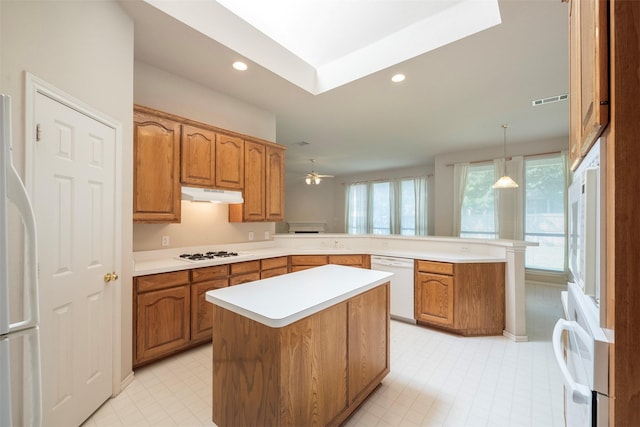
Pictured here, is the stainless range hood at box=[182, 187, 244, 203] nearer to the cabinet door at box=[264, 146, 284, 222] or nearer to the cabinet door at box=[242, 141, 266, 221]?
the cabinet door at box=[242, 141, 266, 221]

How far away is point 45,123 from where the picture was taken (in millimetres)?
1450

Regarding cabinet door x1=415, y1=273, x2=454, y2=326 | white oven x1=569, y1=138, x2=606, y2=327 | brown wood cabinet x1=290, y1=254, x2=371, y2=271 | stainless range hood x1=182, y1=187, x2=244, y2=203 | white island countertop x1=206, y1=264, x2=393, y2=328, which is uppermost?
stainless range hood x1=182, y1=187, x2=244, y2=203

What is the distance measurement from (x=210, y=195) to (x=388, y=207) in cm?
664

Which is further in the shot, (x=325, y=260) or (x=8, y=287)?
(x=325, y=260)

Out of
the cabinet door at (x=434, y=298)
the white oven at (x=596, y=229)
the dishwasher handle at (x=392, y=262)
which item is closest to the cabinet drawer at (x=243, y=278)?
the dishwasher handle at (x=392, y=262)

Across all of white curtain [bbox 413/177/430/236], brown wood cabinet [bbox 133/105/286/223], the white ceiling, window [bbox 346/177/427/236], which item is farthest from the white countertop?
window [bbox 346/177/427/236]

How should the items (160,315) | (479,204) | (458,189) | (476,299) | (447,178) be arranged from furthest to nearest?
(447,178), (458,189), (479,204), (476,299), (160,315)

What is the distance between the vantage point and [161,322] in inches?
94.6

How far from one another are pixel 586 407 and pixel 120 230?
8.65 feet

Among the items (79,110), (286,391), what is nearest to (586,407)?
(286,391)

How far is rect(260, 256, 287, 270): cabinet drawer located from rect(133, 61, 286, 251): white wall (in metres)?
0.59

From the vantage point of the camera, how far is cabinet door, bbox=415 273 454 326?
3115 mm

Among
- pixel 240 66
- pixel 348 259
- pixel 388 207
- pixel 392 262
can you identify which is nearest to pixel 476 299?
pixel 392 262

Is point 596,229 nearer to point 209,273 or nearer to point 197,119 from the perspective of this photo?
point 209,273
